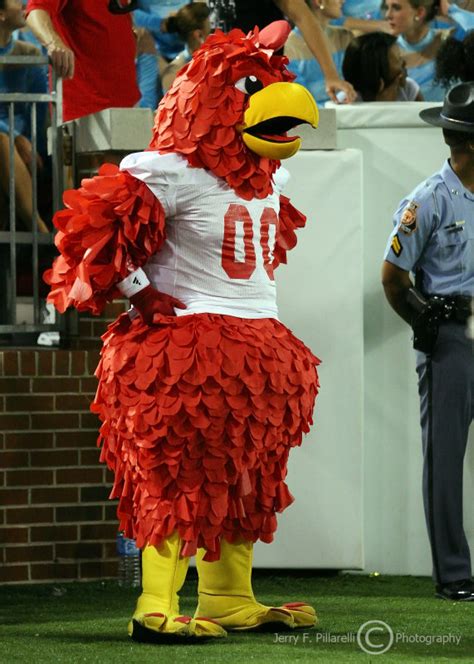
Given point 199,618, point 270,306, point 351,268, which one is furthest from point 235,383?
point 351,268

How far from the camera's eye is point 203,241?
420 cm

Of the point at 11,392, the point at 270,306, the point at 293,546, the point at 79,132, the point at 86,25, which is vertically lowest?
the point at 293,546

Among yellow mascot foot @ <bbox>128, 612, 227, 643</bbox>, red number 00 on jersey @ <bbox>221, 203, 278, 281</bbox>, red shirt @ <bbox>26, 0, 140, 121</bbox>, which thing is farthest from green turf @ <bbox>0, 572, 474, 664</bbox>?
red shirt @ <bbox>26, 0, 140, 121</bbox>

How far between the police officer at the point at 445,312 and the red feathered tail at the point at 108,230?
50.7 inches

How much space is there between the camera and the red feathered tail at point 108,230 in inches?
161

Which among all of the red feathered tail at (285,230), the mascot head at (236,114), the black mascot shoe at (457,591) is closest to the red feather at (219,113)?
the mascot head at (236,114)

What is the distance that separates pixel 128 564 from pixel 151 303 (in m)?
1.67

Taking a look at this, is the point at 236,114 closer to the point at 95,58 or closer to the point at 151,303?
the point at 151,303

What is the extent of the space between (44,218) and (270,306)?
1.73 meters

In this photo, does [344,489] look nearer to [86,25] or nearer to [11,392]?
[11,392]

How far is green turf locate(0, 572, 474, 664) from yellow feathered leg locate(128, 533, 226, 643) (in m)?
0.04

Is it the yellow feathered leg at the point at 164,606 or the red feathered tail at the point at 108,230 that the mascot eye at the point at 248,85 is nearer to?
the red feathered tail at the point at 108,230

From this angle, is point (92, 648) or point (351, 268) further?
point (351, 268)

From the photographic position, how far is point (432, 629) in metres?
4.34
